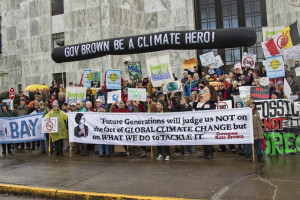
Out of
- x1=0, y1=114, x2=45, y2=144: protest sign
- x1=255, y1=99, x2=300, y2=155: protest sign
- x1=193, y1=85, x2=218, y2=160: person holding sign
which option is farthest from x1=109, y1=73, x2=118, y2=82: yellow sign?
x1=255, y1=99, x2=300, y2=155: protest sign

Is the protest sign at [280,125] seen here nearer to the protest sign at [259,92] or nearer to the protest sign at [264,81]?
the protest sign at [259,92]

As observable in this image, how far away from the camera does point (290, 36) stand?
1073 cm

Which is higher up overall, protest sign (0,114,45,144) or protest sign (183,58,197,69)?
protest sign (183,58,197,69)

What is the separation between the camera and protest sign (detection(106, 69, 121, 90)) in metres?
12.4

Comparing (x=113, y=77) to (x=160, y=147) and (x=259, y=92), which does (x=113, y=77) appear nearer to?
(x=160, y=147)

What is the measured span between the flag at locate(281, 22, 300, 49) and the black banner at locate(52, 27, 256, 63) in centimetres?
192

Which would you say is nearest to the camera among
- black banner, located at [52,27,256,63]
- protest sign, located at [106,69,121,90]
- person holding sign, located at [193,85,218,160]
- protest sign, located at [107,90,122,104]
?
person holding sign, located at [193,85,218,160]

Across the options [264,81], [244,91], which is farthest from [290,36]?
[244,91]

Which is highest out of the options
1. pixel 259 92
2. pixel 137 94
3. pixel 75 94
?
pixel 75 94

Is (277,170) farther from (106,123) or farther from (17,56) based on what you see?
(17,56)

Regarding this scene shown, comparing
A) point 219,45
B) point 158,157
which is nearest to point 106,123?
point 158,157

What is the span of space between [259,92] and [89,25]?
42.5 ft

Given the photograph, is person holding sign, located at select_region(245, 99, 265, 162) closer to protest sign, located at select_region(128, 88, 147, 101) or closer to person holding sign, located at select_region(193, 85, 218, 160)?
person holding sign, located at select_region(193, 85, 218, 160)

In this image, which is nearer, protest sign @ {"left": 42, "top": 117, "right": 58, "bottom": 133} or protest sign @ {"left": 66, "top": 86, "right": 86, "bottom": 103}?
protest sign @ {"left": 42, "top": 117, "right": 58, "bottom": 133}
